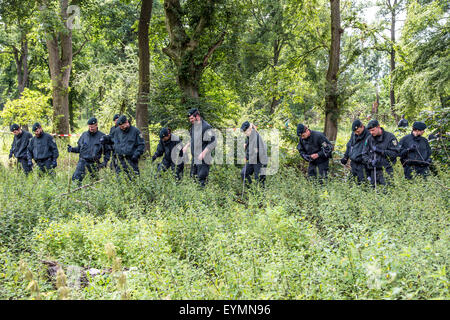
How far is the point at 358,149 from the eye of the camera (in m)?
8.71

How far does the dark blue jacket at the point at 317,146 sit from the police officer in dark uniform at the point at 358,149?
487 millimetres

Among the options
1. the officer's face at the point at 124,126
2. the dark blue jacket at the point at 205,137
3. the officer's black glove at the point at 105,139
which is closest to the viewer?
the dark blue jacket at the point at 205,137

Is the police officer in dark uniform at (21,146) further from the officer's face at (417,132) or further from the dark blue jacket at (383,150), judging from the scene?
the officer's face at (417,132)

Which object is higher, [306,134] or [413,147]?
[306,134]

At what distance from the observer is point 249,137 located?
9008mm

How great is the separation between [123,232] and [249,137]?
467cm

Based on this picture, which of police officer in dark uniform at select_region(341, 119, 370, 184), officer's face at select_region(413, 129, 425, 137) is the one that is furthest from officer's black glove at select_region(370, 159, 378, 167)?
officer's face at select_region(413, 129, 425, 137)

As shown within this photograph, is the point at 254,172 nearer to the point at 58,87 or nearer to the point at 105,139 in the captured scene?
the point at 105,139

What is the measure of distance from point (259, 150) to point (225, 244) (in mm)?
4872

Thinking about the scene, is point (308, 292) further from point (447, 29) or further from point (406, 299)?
point (447, 29)

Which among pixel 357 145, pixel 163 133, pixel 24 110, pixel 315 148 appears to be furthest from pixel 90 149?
pixel 24 110

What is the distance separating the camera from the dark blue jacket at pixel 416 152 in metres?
9.23

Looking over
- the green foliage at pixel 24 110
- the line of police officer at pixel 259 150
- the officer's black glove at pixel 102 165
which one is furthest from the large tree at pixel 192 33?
the green foliage at pixel 24 110

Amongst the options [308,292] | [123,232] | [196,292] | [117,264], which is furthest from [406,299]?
[123,232]
